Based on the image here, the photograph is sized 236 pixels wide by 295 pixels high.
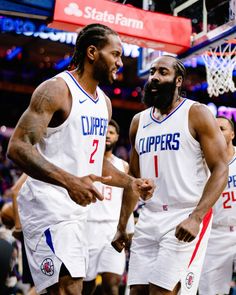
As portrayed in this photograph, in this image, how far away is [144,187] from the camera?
362 cm

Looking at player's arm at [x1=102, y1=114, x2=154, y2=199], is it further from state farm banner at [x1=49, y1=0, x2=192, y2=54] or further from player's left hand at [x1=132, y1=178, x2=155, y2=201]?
state farm banner at [x1=49, y1=0, x2=192, y2=54]

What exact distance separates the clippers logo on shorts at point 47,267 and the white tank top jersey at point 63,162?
153 mm

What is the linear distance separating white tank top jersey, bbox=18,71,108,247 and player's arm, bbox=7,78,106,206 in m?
0.09

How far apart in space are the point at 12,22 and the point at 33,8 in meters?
8.62

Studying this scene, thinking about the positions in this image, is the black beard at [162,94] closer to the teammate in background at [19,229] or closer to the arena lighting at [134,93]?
the teammate in background at [19,229]

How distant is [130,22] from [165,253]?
122 inches

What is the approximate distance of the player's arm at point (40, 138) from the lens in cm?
286

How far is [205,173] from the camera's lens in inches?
155

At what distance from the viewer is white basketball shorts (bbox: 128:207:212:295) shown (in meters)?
3.64

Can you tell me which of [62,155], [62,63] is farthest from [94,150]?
[62,63]

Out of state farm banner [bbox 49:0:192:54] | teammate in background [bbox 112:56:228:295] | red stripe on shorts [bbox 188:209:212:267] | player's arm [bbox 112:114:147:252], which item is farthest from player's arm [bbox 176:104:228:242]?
state farm banner [bbox 49:0:192:54]

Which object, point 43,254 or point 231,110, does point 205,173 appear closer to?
point 43,254

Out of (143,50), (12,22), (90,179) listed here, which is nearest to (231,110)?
(12,22)

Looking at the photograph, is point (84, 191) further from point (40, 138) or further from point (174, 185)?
point (174, 185)
